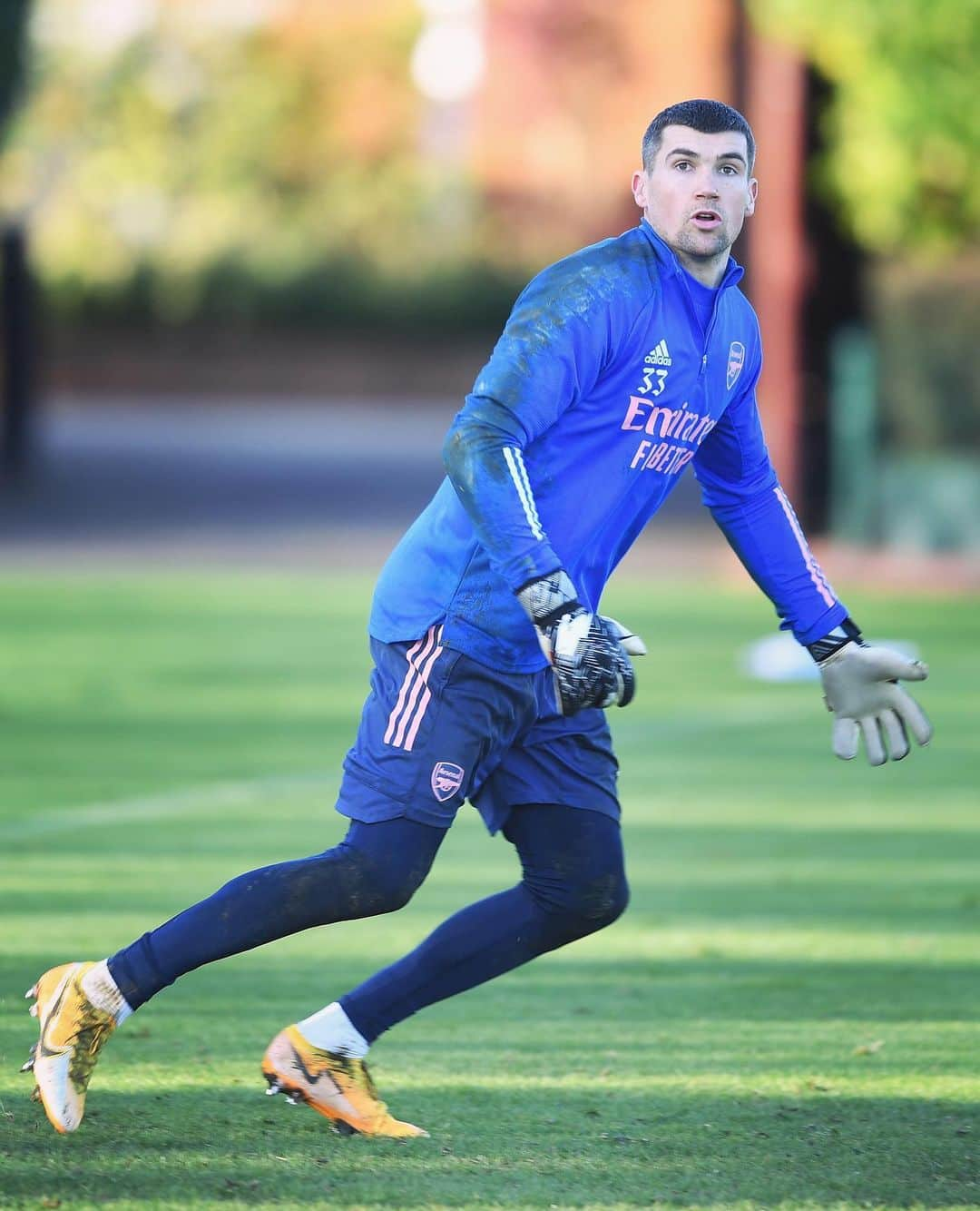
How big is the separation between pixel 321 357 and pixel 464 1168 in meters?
51.7

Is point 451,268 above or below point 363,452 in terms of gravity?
above

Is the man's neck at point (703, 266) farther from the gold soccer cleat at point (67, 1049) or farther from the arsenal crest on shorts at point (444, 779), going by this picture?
the gold soccer cleat at point (67, 1049)

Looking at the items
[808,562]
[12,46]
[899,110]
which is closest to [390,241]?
[12,46]

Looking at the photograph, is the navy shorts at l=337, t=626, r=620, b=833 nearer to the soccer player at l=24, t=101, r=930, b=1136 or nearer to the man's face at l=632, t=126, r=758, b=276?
the soccer player at l=24, t=101, r=930, b=1136

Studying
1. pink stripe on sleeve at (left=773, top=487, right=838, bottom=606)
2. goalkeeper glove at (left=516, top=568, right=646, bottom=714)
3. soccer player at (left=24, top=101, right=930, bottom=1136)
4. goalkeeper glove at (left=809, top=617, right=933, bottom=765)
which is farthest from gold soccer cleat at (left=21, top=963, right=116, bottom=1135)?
pink stripe on sleeve at (left=773, top=487, right=838, bottom=606)

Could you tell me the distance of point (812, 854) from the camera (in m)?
8.08

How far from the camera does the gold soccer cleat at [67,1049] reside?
431 cm

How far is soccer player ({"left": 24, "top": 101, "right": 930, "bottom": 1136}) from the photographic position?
421 cm

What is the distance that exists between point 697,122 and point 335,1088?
7.16 ft

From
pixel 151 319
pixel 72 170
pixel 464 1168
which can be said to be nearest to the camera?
pixel 464 1168

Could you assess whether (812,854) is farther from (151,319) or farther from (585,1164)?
(151,319)

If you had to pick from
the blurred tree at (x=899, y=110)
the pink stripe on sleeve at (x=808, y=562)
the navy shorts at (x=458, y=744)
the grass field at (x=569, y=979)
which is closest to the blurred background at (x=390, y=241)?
the blurred tree at (x=899, y=110)

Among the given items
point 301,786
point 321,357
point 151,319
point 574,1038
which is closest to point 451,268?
point 321,357

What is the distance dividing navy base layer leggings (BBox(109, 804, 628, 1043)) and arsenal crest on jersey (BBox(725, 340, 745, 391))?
991mm
